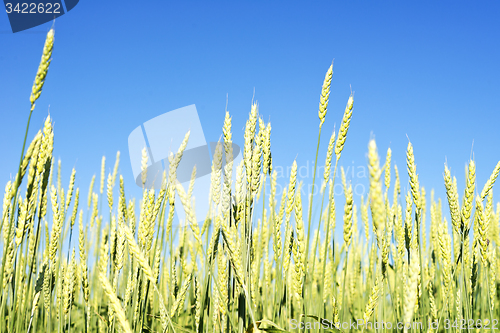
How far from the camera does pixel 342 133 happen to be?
1299mm

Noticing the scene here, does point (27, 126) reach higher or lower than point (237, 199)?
higher

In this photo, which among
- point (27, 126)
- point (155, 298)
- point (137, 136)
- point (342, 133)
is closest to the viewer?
point (27, 126)

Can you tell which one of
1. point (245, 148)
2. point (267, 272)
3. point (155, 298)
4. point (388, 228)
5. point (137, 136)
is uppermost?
point (137, 136)

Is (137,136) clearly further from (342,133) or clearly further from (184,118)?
(342,133)

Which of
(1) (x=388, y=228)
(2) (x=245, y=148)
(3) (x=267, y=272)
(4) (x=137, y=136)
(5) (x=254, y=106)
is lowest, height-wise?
(3) (x=267, y=272)

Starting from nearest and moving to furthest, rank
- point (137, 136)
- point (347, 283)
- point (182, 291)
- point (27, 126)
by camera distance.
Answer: point (27, 126) < point (182, 291) < point (137, 136) < point (347, 283)

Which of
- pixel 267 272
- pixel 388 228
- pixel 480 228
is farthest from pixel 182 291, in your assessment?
pixel 480 228

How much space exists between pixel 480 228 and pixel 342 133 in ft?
3.14

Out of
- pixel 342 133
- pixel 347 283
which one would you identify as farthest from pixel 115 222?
pixel 347 283

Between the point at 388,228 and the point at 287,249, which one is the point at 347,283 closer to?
the point at 388,228

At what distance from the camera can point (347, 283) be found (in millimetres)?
3564

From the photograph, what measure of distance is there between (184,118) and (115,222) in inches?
43.2

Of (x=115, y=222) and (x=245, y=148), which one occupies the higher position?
(x=245, y=148)

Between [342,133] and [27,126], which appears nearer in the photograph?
[27,126]
